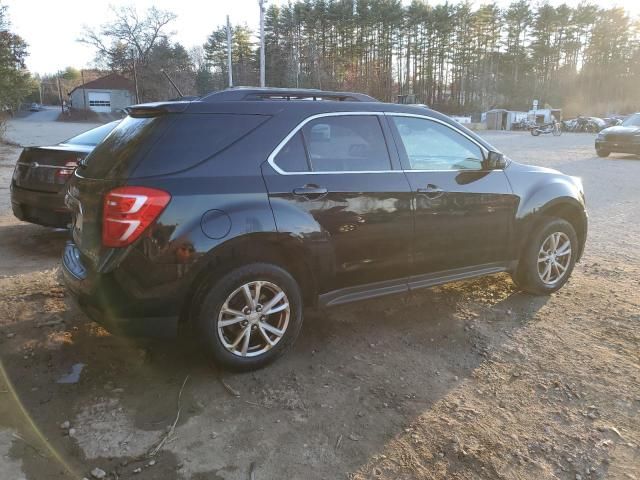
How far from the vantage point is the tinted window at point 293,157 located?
3.40 meters

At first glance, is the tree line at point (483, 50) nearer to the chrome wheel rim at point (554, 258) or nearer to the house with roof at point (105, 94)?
the house with roof at point (105, 94)

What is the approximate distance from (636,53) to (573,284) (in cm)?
8411

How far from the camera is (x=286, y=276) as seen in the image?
3406 millimetres

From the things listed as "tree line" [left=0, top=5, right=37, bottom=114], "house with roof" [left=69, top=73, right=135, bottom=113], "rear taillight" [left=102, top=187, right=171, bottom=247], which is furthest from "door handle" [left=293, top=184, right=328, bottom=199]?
"house with roof" [left=69, top=73, right=135, bottom=113]

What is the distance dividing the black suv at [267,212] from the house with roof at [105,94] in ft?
244

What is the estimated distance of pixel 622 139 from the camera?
18.9 m

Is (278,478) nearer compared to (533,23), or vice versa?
(278,478)

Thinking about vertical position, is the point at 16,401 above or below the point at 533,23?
below

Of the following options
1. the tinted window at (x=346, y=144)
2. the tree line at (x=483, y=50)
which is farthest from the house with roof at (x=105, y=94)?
the tinted window at (x=346, y=144)

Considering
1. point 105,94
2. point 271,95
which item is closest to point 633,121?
point 271,95

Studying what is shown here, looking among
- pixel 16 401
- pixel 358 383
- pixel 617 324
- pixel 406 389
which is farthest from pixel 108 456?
pixel 617 324

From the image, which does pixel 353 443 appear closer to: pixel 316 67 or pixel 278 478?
pixel 278 478

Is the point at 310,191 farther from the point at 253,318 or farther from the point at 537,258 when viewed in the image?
the point at 537,258

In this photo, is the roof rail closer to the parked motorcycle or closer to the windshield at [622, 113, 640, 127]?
the windshield at [622, 113, 640, 127]
